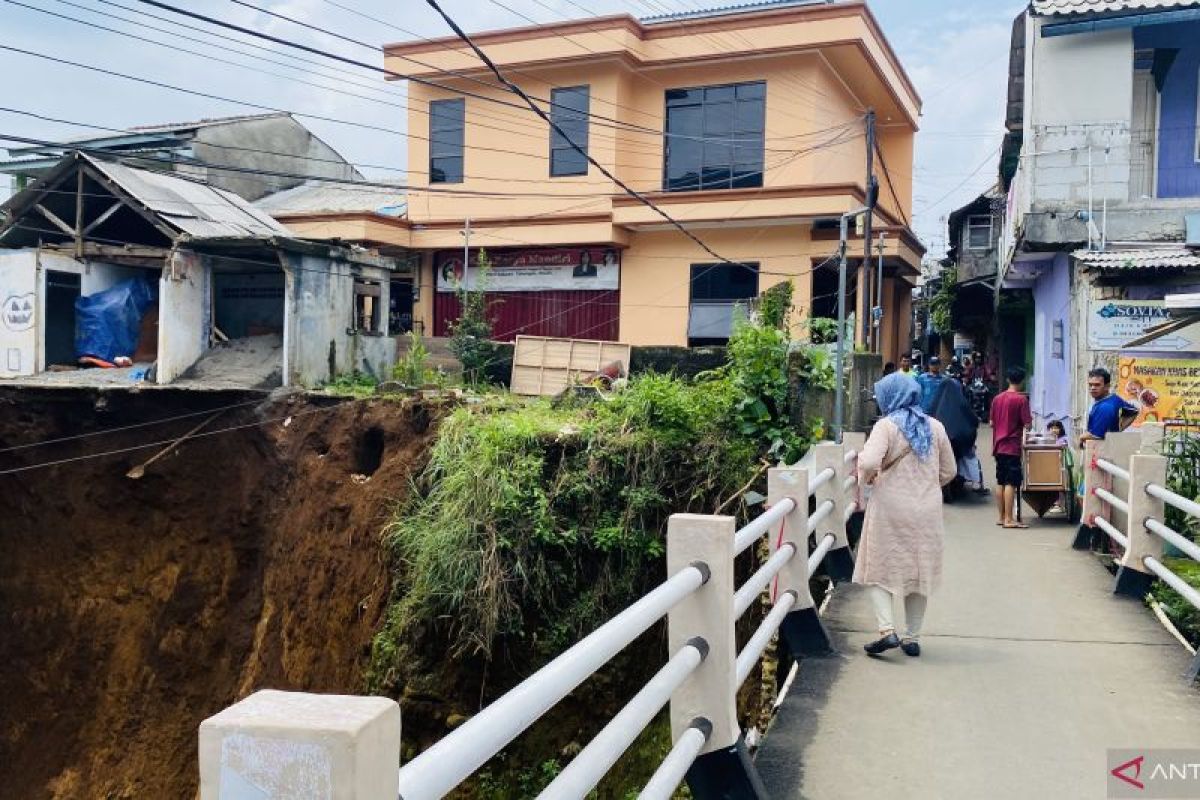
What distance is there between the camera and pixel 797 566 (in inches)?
240

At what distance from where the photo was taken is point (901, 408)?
6.18 m

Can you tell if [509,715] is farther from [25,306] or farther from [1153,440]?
[25,306]

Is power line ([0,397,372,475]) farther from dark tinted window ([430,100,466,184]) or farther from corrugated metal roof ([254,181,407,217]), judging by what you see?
dark tinted window ([430,100,466,184])

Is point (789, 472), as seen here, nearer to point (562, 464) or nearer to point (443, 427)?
point (562, 464)

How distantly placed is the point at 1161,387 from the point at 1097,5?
4.96m

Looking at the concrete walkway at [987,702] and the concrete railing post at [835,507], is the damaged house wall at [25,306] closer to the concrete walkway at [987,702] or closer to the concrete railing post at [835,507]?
the concrete railing post at [835,507]

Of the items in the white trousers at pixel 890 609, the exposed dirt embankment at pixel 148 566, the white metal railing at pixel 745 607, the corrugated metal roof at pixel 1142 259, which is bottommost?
the exposed dirt embankment at pixel 148 566

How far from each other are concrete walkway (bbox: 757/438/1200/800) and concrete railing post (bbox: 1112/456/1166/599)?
0.78 ft

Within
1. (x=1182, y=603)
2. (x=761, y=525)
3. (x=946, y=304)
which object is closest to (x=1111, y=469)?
(x=1182, y=603)

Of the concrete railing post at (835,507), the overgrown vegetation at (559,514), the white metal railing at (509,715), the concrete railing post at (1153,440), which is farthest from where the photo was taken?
the overgrown vegetation at (559,514)

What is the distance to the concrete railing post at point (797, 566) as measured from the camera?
605cm

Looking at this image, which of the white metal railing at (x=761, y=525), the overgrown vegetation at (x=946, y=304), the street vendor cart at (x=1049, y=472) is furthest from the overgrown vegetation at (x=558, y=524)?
the overgrown vegetation at (x=946, y=304)

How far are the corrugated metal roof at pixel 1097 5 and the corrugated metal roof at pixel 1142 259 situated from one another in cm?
299

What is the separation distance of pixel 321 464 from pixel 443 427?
329 cm
